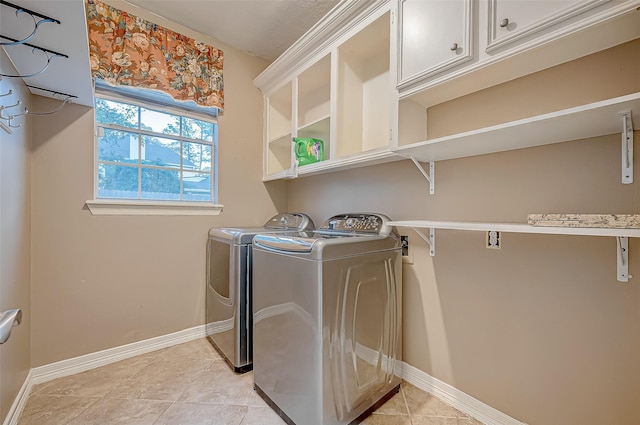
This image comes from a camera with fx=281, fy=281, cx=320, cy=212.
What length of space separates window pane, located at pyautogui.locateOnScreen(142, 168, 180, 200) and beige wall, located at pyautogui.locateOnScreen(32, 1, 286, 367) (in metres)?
0.20

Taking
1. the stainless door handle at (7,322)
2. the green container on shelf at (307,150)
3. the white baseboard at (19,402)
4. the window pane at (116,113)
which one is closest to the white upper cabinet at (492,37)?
the green container on shelf at (307,150)

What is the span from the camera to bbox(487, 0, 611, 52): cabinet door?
0.94 m

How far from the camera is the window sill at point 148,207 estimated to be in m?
1.97

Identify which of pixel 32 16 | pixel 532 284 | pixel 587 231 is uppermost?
pixel 32 16

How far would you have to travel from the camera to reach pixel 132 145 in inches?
86.1

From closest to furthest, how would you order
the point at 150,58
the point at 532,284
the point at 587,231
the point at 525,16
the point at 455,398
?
the point at 587,231 → the point at 525,16 → the point at 532,284 → the point at 455,398 → the point at 150,58

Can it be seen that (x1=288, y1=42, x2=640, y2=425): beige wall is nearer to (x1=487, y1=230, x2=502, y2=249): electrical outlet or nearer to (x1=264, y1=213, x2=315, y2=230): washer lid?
(x1=487, y1=230, x2=502, y2=249): electrical outlet

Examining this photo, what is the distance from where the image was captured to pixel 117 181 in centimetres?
211

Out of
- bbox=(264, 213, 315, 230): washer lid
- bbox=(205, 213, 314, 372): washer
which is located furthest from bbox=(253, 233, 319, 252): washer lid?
bbox=(264, 213, 315, 230): washer lid

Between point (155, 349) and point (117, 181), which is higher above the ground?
point (117, 181)

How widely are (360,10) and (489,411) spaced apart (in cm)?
230

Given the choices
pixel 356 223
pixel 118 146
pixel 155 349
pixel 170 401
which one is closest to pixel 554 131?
pixel 356 223

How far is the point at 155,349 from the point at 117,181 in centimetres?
133

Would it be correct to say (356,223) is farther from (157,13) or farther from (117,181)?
(157,13)
